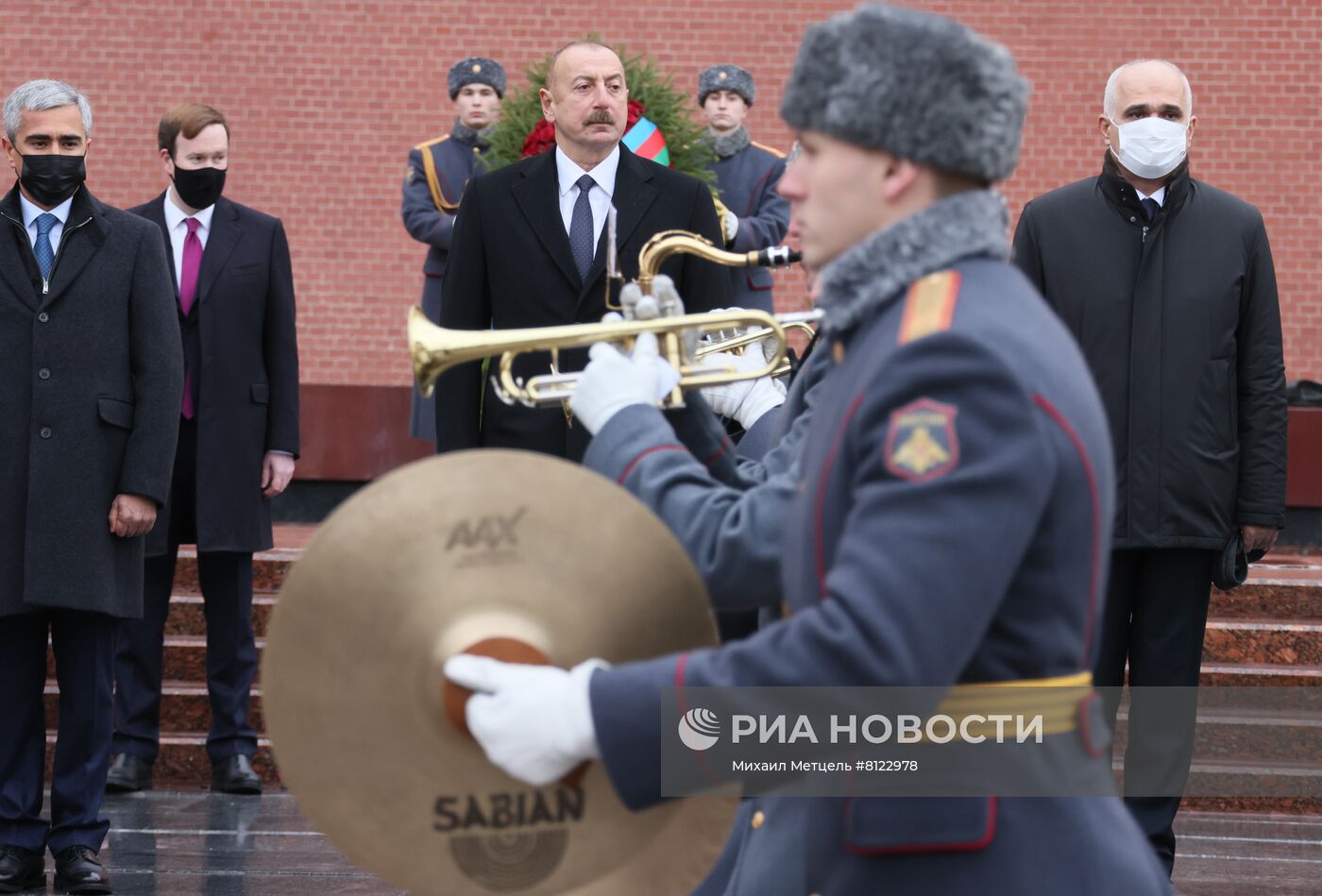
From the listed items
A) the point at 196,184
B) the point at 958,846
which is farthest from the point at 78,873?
the point at 958,846

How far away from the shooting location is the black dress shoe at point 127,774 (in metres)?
6.78

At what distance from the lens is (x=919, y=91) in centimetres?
192

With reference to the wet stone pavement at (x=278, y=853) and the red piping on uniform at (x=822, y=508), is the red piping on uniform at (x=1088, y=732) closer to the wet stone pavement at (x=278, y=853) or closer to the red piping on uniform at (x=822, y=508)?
the red piping on uniform at (x=822, y=508)

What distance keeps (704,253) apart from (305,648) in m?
1.76

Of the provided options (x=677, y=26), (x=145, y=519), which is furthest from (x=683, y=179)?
(x=677, y=26)

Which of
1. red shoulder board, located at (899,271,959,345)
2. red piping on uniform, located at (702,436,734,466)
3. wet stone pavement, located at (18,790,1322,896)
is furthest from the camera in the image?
wet stone pavement, located at (18,790,1322,896)

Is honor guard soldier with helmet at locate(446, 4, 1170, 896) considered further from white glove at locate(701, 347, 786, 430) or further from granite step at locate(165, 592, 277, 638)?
granite step at locate(165, 592, 277, 638)

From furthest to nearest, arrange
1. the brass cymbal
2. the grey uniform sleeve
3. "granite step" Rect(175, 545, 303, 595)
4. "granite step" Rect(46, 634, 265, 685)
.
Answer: "granite step" Rect(175, 545, 303, 595), "granite step" Rect(46, 634, 265, 685), the grey uniform sleeve, the brass cymbal

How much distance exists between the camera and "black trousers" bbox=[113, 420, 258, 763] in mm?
6797

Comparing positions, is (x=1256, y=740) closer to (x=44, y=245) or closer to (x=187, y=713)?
(x=187, y=713)

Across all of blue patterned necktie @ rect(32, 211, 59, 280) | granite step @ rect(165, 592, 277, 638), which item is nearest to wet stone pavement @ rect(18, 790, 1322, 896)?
granite step @ rect(165, 592, 277, 638)

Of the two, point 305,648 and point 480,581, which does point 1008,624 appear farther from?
point 305,648

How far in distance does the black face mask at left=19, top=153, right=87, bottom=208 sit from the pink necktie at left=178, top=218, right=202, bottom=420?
1.45m

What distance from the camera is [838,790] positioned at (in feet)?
6.75
